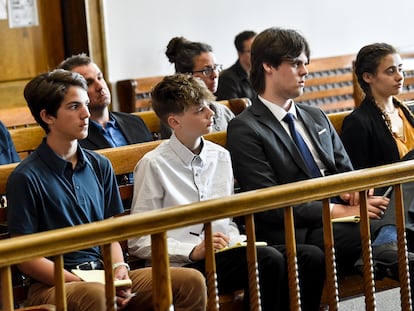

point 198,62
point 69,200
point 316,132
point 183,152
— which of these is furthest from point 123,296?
point 198,62

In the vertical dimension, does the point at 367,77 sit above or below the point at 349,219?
above

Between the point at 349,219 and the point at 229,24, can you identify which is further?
the point at 229,24

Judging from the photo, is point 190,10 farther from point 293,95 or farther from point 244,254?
point 244,254

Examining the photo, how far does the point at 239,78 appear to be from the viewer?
676cm

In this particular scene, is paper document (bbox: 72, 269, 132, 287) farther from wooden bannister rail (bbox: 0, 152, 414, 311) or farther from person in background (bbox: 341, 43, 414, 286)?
person in background (bbox: 341, 43, 414, 286)

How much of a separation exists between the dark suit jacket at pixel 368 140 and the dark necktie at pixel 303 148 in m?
0.46

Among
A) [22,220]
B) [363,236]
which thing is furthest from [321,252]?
[22,220]

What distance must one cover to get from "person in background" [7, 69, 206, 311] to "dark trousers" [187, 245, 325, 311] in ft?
0.88

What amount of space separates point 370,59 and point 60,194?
1.85 meters

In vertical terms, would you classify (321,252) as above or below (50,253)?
below

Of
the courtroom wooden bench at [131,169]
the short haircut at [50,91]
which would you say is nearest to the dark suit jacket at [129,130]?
the courtroom wooden bench at [131,169]

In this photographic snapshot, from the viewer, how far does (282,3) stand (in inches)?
302

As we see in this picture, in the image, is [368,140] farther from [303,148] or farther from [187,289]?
[187,289]

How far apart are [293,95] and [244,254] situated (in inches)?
32.3
